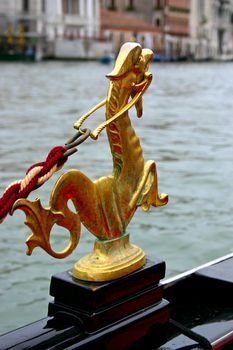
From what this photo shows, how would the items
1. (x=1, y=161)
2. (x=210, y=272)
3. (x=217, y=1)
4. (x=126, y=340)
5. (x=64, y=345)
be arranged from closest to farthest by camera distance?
1. (x=64, y=345)
2. (x=126, y=340)
3. (x=210, y=272)
4. (x=1, y=161)
5. (x=217, y=1)

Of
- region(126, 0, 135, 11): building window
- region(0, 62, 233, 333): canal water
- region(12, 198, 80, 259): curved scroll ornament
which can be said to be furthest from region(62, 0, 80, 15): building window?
region(12, 198, 80, 259): curved scroll ornament

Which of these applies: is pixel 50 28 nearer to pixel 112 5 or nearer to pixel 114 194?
pixel 112 5

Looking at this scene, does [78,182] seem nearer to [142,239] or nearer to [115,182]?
[115,182]

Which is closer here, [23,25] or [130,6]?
[23,25]

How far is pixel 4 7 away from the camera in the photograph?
113 ft

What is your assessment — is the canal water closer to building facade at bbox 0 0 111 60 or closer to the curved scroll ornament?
the curved scroll ornament

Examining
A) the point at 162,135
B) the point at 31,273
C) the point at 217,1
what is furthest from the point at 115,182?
the point at 217,1

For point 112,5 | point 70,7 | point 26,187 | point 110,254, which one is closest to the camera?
point 26,187

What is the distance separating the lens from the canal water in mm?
3119

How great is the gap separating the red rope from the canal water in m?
1.39

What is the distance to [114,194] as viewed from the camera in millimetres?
1418

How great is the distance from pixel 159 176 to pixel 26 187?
3.86 meters

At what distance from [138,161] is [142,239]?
2.19 m

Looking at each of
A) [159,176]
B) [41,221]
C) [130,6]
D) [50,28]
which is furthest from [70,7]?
[41,221]
